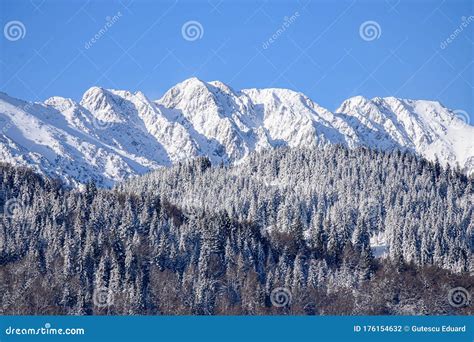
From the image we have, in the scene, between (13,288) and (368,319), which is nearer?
(368,319)

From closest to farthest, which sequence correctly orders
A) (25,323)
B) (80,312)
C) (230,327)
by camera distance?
(25,323)
(230,327)
(80,312)

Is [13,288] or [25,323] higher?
[13,288]

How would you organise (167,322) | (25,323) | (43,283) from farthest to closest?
1. (43,283)
2. (167,322)
3. (25,323)

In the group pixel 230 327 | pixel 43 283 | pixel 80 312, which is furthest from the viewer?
pixel 43 283

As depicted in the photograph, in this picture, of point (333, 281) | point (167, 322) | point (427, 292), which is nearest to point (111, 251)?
point (333, 281)

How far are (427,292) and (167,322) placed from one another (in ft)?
314

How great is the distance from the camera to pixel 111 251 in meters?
A: 190

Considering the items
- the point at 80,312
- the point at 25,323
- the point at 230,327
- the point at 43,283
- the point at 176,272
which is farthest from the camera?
the point at 176,272

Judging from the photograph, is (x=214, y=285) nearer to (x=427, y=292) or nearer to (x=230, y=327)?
(x=427, y=292)

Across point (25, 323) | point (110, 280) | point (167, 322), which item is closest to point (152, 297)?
point (110, 280)

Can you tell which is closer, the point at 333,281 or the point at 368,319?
the point at 368,319

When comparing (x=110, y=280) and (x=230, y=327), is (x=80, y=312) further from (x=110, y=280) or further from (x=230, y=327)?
(x=230, y=327)

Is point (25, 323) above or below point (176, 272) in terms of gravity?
below

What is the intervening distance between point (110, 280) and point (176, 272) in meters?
19.5
